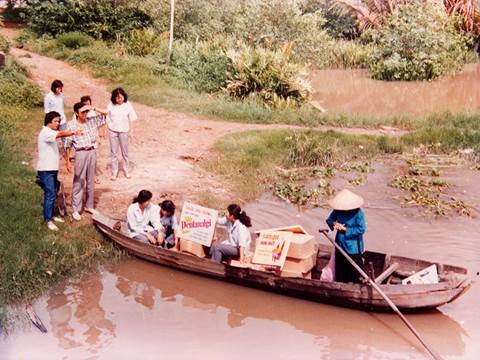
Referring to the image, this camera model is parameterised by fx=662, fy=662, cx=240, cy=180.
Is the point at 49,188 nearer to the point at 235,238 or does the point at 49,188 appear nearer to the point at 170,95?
the point at 235,238

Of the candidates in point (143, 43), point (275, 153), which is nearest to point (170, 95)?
point (143, 43)

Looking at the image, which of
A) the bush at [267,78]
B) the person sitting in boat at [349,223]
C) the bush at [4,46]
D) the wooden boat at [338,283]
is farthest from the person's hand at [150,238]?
the bush at [4,46]

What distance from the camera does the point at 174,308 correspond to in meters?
8.22

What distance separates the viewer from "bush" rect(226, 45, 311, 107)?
17.9m

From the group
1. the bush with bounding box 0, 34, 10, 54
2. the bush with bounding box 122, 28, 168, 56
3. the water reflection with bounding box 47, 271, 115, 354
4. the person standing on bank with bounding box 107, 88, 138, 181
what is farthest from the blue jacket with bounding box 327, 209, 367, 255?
the bush with bounding box 122, 28, 168, 56

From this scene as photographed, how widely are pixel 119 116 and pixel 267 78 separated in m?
7.68

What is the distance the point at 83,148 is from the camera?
378 inches

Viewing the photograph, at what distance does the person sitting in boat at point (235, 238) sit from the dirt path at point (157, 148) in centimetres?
254

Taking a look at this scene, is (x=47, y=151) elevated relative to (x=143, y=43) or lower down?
lower down

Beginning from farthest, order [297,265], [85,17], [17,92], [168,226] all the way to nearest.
Result: [85,17], [17,92], [168,226], [297,265]

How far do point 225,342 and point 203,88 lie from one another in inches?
518

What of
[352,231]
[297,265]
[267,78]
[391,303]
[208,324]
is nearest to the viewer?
[391,303]

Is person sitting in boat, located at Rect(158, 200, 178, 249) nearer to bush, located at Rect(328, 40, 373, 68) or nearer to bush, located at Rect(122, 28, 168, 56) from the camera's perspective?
bush, located at Rect(122, 28, 168, 56)

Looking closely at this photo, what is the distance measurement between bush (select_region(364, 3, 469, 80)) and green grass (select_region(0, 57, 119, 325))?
640 inches
